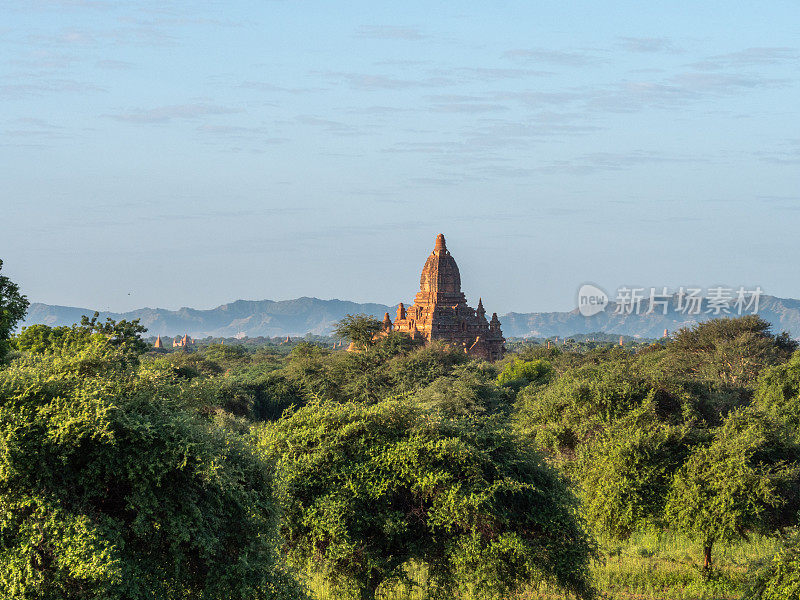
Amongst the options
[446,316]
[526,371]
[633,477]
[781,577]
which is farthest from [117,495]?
[446,316]

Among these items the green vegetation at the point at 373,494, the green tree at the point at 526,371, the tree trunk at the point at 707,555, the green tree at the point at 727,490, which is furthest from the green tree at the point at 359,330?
the tree trunk at the point at 707,555

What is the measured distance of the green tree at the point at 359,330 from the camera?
81250 millimetres

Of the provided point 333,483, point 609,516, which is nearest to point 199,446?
point 333,483

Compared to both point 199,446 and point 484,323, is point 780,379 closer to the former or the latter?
point 199,446

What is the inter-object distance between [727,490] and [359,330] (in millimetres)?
56885

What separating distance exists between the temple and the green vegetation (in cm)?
7073

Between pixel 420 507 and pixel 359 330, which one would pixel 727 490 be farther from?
pixel 359 330

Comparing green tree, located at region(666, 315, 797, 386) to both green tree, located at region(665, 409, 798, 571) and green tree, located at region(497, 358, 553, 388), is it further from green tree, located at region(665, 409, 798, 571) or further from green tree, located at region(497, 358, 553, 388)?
green tree, located at region(665, 409, 798, 571)

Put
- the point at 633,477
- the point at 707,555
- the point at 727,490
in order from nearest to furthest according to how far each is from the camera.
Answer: the point at 727,490, the point at 707,555, the point at 633,477

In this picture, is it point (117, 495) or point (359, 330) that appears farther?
point (359, 330)

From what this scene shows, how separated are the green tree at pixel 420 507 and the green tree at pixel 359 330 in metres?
59.7

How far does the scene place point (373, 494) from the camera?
63.3 feet

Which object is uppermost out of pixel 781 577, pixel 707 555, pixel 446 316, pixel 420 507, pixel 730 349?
pixel 446 316

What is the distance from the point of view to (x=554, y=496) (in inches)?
800
